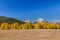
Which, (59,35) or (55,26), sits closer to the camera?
(59,35)

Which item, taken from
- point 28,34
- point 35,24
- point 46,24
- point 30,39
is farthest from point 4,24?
point 30,39

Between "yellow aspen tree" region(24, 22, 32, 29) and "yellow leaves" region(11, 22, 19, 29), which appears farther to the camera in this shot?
"yellow leaves" region(11, 22, 19, 29)

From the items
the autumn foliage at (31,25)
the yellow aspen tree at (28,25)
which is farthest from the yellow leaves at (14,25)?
the yellow aspen tree at (28,25)

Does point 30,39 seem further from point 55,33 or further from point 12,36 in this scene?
point 55,33

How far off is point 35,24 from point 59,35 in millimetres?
5340

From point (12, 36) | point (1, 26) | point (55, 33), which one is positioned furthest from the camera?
point (1, 26)

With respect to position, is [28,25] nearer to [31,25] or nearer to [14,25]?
[31,25]

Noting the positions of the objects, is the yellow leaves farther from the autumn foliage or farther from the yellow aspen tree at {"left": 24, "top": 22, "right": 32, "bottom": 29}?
the yellow aspen tree at {"left": 24, "top": 22, "right": 32, "bottom": 29}

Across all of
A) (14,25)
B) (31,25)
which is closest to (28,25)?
(31,25)

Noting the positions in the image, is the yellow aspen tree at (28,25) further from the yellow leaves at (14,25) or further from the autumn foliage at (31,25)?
the yellow leaves at (14,25)

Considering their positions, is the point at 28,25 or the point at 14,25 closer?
the point at 28,25

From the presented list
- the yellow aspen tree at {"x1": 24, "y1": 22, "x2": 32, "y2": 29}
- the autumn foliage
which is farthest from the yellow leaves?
the yellow aspen tree at {"x1": 24, "y1": 22, "x2": 32, "y2": 29}

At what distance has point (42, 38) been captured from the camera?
900 centimetres

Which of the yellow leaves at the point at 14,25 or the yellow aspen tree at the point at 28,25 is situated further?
the yellow leaves at the point at 14,25
